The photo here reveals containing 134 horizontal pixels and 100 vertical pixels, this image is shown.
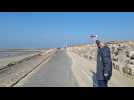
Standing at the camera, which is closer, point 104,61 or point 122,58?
point 104,61

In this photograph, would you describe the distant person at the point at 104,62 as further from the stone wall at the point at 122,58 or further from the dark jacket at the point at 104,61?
the stone wall at the point at 122,58

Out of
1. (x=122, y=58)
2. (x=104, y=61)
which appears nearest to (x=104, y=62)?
(x=104, y=61)

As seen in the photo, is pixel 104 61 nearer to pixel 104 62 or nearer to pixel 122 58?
pixel 104 62

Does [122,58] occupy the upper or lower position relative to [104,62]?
lower

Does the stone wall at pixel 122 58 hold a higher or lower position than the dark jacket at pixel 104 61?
lower

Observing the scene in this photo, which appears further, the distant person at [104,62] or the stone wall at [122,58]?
the stone wall at [122,58]

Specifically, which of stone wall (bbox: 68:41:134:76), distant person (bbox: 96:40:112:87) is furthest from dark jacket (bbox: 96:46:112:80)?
stone wall (bbox: 68:41:134:76)

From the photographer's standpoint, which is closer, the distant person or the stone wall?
the distant person

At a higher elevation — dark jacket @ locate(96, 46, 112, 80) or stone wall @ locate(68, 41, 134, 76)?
dark jacket @ locate(96, 46, 112, 80)

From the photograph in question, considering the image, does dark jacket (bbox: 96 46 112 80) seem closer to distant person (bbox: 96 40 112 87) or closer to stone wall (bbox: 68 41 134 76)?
distant person (bbox: 96 40 112 87)

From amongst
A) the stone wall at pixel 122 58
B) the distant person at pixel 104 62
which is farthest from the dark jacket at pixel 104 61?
the stone wall at pixel 122 58
